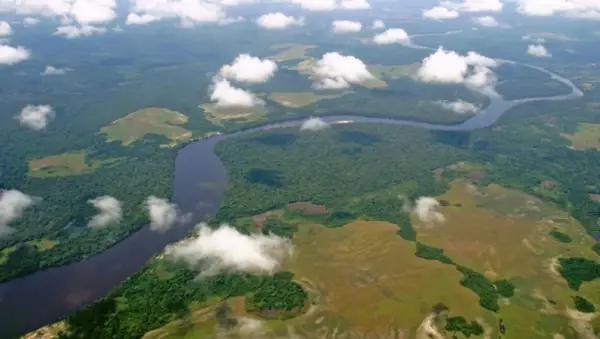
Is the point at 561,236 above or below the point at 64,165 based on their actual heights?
below

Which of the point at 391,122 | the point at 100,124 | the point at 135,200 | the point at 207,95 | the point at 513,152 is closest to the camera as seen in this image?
the point at 135,200

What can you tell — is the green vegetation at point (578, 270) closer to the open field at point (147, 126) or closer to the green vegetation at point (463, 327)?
the green vegetation at point (463, 327)

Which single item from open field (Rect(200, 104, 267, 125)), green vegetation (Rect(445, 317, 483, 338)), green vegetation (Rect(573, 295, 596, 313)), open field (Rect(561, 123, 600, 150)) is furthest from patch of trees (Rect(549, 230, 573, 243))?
open field (Rect(200, 104, 267, 125))

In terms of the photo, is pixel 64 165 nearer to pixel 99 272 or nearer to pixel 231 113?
pixel 99 272

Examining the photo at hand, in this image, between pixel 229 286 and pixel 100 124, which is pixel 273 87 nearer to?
pixel 100 124

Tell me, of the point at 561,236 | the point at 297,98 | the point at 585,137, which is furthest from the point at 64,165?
the point at 585,137

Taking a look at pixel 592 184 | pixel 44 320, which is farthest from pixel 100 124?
pixel 592 184

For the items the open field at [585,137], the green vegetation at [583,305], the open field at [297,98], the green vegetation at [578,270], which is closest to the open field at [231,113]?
the open field at [297,98]
